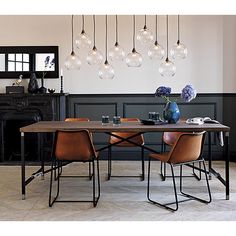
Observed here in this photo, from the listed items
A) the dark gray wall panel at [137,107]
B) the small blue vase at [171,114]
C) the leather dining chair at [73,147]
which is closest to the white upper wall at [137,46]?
the dark gray wall panel at [137,107]

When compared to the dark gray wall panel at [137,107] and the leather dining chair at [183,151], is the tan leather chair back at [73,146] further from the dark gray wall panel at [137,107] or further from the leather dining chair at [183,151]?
the dark gray wall panel at [137,107]

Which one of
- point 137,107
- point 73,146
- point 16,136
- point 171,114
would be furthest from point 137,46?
point 73,146

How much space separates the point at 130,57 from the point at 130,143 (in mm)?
1168

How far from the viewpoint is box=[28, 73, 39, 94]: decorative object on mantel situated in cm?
600

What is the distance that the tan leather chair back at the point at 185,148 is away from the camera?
11.4 feet

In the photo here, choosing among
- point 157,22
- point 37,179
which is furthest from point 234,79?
point 37,179

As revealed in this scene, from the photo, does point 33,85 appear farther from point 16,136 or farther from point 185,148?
point 185,148

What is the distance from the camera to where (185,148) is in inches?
139

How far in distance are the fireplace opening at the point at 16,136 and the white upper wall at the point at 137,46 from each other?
0.72 meters

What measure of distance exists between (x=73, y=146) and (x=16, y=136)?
297 cm

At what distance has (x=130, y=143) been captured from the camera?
4.75 metres

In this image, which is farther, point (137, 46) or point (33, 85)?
point (137, 46)
